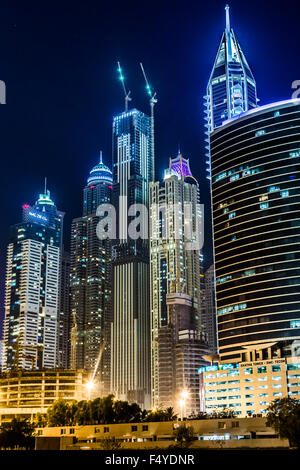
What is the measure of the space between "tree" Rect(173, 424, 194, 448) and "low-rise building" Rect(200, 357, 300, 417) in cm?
7066

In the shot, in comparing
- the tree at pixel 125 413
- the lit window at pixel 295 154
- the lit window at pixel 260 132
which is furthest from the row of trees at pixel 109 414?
the lit window at pixel 260 132

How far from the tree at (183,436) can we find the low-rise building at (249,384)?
70659 mm

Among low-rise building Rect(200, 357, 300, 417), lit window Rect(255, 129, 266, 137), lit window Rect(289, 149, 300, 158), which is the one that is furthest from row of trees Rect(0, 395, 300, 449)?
lit window Rect(255, 129, 266, 137)

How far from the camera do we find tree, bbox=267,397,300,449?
79312 millimetres

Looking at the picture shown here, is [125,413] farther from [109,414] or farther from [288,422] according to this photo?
[288,422]

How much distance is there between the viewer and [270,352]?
173 m

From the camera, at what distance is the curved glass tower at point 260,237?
173 metres

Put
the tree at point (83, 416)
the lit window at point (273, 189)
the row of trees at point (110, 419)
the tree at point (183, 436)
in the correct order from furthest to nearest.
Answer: the lit window at point (273, 189)
the tree at point (83, 416)
the tree at point (183, 436)
the row of trees at point (110, 419)

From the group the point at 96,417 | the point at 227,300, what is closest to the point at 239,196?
the point at 227,300

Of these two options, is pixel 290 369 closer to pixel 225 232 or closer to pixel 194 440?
pixel 225 232

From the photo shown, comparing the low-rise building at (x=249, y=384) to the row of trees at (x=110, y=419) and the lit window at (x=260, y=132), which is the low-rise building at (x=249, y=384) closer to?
the row of trees at (x=110, y=419)
